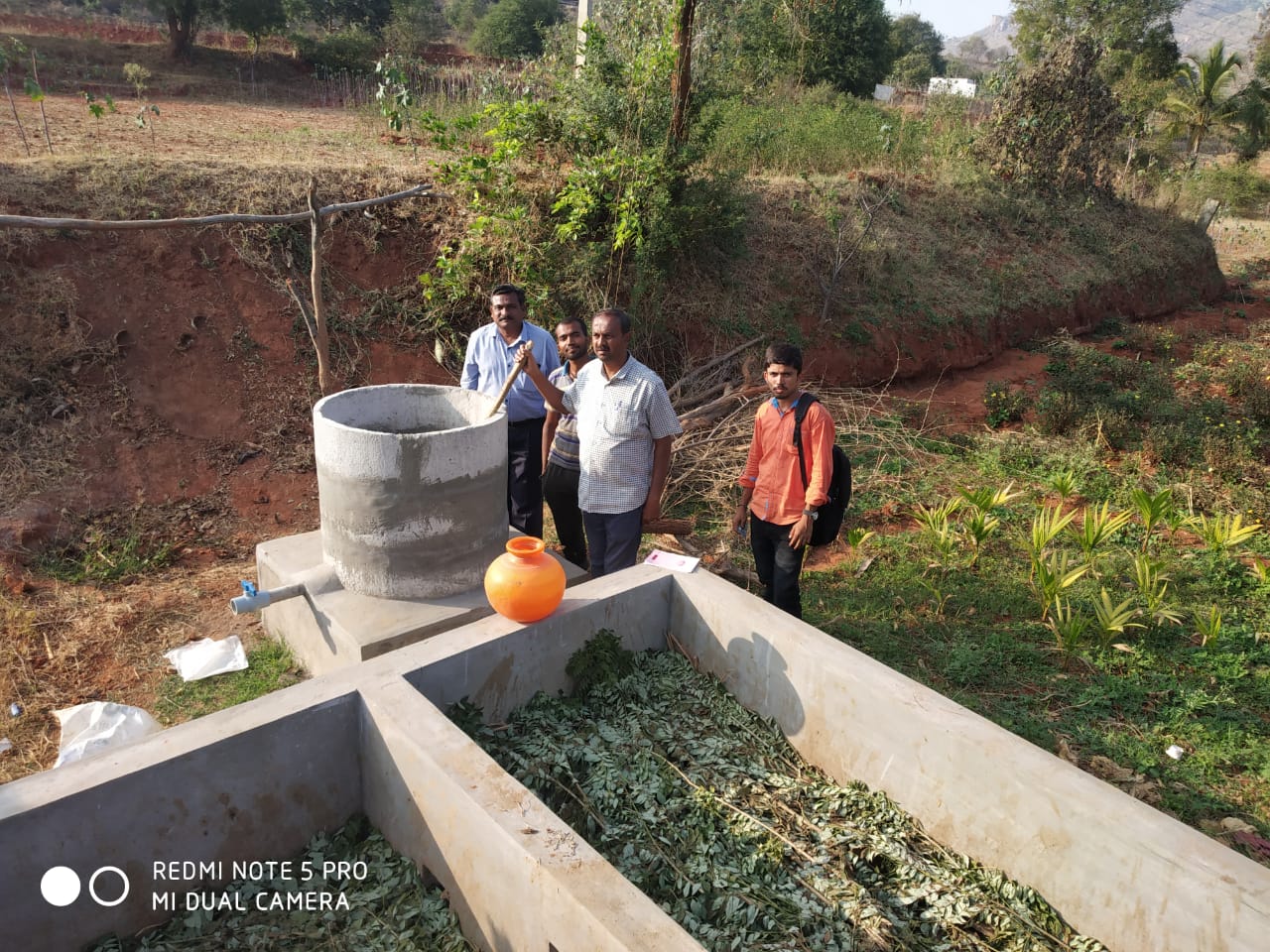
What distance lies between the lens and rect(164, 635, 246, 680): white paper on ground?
12.2 ft

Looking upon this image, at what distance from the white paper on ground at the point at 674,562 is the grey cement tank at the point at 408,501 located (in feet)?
2.71

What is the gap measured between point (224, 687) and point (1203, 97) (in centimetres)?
2865

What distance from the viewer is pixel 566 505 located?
13.4 feet

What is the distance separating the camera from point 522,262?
6906 mm

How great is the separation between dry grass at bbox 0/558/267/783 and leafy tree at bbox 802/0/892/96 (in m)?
14.8

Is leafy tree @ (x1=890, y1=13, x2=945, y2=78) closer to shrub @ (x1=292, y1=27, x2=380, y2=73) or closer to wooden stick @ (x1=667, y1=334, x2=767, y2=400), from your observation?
shrub @ (x1=292, y1=27, x2=380, y2=73)

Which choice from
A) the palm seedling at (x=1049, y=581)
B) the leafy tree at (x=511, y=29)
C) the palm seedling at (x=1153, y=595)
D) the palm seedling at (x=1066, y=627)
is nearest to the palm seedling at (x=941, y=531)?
the palm seedling at (x=1049, y=581)

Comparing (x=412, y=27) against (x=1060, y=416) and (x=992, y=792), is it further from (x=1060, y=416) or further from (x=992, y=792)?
(x=992, y=792)

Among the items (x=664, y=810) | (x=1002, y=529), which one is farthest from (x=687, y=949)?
(x=1002, y=529)

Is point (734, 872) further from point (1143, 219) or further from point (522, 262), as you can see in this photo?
point (1143, 219)

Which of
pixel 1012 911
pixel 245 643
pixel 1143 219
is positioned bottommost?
pixel 245 643

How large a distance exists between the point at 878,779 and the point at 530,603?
1317mm

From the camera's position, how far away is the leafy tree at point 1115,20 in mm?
19234

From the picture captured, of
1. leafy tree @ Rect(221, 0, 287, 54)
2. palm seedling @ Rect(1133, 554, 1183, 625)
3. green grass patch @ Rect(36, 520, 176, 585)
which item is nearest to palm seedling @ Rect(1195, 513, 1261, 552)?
palm seedling @ Rect(1133, 554, 1183, 625)
